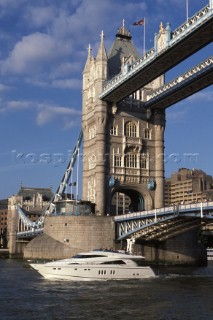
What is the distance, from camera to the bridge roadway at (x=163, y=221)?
6115 cm

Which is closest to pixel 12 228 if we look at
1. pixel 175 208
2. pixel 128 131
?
pixel 128 131

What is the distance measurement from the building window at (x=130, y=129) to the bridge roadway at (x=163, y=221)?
17.1 meters

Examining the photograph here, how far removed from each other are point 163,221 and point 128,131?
25.2 metres

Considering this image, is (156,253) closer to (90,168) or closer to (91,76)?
(90,168)

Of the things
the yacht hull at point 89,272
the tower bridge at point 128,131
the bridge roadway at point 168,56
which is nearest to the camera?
the yacht hull at point 89,272

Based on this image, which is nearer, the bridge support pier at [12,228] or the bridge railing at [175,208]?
the bridge railing at [175,208]

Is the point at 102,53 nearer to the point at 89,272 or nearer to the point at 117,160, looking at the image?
the point at 117,160

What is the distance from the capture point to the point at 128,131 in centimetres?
8794

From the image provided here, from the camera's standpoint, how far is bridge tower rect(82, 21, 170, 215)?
8406 centimetres

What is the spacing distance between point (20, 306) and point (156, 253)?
49.2m

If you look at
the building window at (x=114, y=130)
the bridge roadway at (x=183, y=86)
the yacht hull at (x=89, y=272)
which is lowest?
the yacht hull at (x=89, y=272)

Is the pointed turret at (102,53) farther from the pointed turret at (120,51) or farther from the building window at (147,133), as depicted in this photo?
the building window at (147,133)

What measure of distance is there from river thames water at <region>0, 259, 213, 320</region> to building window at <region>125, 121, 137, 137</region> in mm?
40127

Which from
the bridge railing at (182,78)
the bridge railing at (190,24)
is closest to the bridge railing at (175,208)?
the bridge railing at (182,78)
